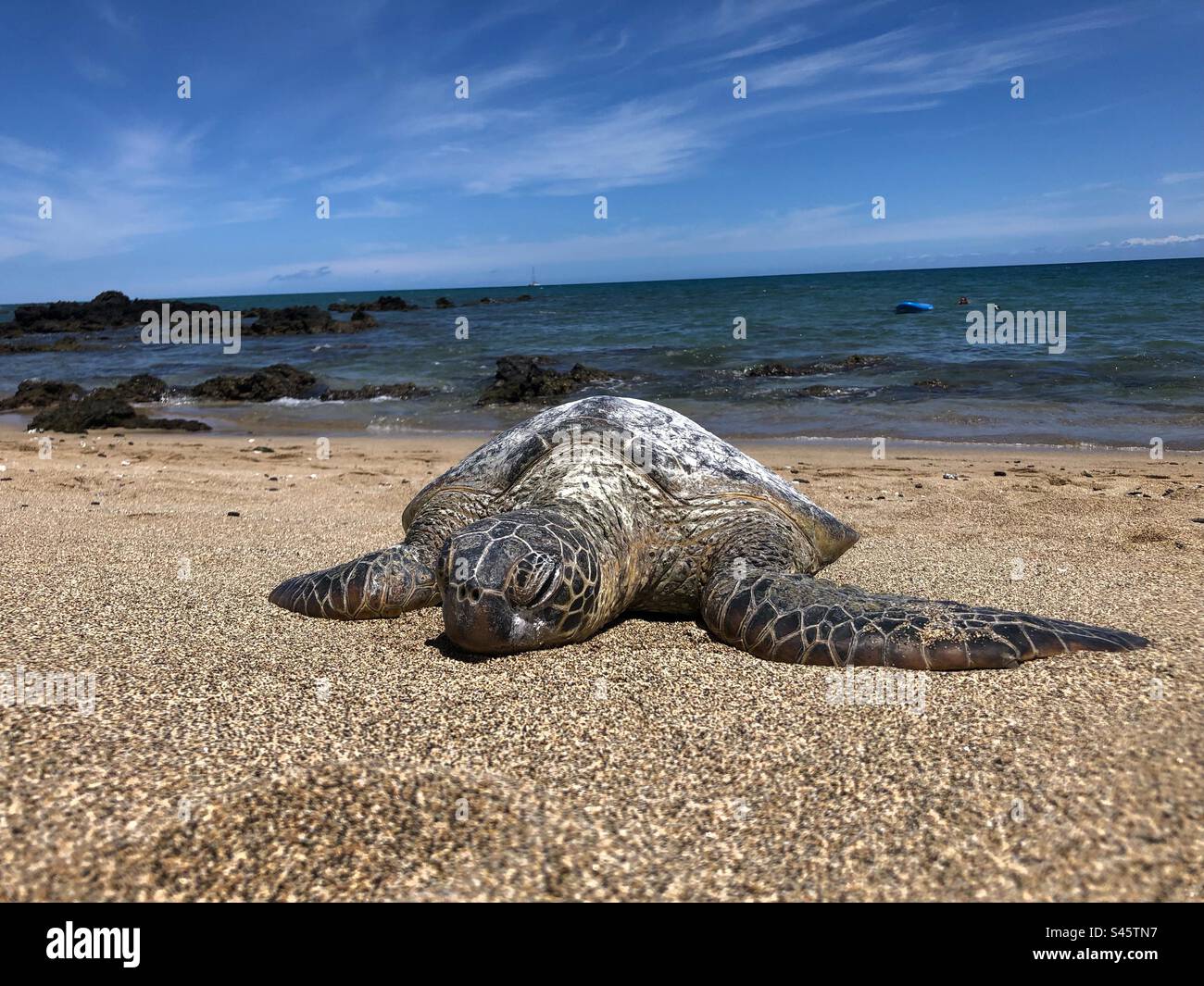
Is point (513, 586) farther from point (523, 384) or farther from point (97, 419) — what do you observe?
point (523, 384)

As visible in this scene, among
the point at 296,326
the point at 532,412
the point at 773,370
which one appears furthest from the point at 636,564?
the point at 296,326

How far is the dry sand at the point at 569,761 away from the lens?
6.59 feet

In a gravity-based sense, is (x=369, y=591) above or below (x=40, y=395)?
below

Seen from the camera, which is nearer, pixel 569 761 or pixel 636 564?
pixel 569 761

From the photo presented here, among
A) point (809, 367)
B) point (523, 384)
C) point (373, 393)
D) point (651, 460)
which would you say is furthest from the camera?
point (809, 367)

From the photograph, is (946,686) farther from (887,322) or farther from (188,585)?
(887,322)

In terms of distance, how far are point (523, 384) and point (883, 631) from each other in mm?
14837

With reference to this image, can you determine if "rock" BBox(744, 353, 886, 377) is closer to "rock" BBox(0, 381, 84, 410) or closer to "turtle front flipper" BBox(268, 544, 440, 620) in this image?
"rock" BBox(0, 381, 84, 410)

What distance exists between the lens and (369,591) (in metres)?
4.19

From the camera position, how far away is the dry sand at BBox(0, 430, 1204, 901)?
2008 mm

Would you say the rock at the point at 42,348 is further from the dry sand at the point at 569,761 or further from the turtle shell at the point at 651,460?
the dry sand at the point at 569,761

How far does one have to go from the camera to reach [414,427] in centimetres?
1490

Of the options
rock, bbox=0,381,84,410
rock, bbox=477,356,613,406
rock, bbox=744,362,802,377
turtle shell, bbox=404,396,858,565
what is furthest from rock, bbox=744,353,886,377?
rock, bbox=0,381,84,410

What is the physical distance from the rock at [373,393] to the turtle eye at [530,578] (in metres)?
16.1
